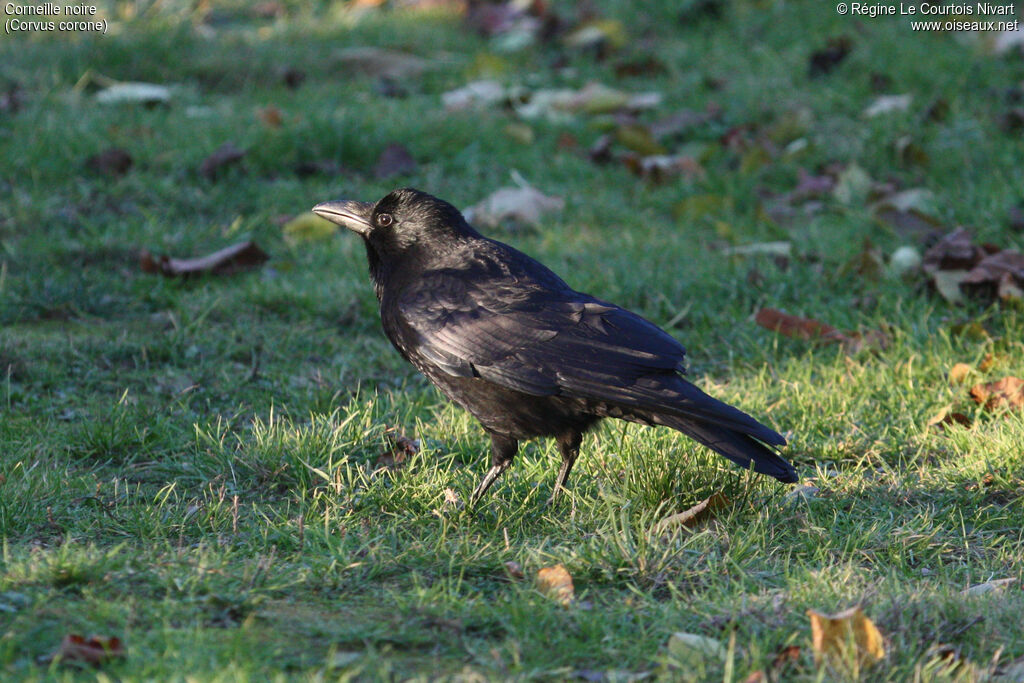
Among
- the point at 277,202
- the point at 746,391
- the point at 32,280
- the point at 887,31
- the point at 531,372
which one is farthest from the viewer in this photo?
the point at 887,31

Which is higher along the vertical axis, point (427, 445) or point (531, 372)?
point (531, 372)

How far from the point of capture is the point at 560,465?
4.08 metres

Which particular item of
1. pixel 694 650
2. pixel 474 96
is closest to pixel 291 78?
pixel 474 96

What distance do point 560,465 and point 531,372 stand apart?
1.81ft

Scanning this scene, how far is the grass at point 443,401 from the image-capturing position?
9.45ft

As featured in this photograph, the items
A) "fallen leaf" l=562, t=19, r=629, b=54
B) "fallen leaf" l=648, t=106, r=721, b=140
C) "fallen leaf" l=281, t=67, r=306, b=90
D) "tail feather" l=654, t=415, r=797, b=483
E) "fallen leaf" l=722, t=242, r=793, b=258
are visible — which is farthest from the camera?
"fallen leaf" l=562, t=19, r=629, b=54

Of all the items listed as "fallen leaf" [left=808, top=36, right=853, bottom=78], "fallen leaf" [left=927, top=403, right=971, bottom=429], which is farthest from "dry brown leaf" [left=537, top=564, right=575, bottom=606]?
"fallen leaf" [left=808, top=36, right=853, bottom=78]

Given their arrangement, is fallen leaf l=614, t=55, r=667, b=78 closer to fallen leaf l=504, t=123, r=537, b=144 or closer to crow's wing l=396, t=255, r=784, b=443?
fallen leaf l=504, t=123, r=537, b=144

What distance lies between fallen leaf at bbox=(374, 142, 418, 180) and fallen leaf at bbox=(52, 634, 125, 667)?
470 cm

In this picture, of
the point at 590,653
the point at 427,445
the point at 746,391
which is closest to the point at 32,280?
the point at 427,445

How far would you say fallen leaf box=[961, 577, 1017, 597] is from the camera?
314 cm

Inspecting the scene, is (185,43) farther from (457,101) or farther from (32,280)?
(32,280)

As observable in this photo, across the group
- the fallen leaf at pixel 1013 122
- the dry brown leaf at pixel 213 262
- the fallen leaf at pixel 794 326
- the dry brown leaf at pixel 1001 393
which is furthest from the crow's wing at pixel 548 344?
the fallen leaf at pixel 1013 122

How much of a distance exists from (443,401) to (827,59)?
195 inches
